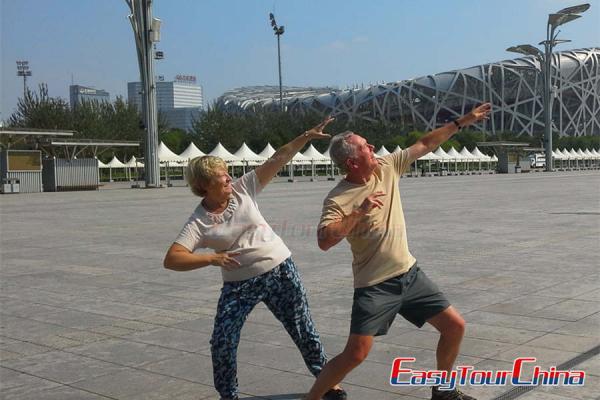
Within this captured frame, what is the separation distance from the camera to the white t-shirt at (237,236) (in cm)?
341

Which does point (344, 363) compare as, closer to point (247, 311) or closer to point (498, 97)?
point (247, 311)

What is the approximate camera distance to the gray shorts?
10.7ft

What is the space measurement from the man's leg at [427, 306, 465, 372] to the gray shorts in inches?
1.5

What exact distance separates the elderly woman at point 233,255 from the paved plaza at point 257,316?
54 cm

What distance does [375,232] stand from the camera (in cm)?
328

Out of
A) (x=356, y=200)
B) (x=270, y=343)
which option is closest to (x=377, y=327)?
(x=356, y=200)

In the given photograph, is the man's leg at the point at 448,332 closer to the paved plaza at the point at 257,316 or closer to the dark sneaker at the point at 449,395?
the dark sneaker at the point at 449,395

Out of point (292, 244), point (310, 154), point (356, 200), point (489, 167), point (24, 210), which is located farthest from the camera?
point (489, 167)

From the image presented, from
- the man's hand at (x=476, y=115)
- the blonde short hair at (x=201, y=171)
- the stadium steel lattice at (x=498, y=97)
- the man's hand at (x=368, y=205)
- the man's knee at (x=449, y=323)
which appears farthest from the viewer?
the stadium steel lattice at (x=498, y=97)

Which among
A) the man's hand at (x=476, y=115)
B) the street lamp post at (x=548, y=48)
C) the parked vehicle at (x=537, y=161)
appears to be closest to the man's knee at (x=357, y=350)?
the man's hand at (x=476, y=115)

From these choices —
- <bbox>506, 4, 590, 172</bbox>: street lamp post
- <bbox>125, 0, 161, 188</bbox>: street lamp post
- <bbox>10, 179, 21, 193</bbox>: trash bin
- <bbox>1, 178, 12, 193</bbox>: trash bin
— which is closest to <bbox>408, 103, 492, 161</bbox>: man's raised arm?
<bbox>1, 178, 12, 193</bbox>: trash bin

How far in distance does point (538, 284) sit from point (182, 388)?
13.2 feet

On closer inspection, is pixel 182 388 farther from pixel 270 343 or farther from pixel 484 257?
pixel 484 257

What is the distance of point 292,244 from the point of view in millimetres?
10648
